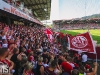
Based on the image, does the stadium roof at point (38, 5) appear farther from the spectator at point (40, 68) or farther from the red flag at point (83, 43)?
the spectator at point (40, 68)

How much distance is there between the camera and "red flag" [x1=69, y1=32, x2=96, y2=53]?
673 cm

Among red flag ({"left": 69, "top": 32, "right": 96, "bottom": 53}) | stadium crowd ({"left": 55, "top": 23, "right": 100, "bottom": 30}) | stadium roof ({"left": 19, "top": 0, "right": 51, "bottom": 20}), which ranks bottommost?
red flag ({"left": 69, "top": 32, "right": 96, "bottom": 53})

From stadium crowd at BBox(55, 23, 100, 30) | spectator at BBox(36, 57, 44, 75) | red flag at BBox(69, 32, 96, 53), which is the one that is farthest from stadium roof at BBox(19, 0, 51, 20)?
stadium crowd at BBox(55, 23, 100, 30)

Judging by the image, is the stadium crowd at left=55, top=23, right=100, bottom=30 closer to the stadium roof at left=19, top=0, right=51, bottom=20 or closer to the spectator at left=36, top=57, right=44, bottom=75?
the stadium roof at left=19, top=0, right=51, bottom=20

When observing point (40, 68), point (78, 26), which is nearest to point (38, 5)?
point (40, 68)

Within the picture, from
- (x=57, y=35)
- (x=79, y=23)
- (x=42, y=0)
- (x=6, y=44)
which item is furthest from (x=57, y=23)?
(x=6, y=44)

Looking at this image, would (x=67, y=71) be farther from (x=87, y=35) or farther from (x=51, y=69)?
(x=87, y=35)

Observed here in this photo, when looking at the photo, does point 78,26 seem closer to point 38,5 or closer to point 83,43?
point 38,5

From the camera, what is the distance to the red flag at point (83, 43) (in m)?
6.73

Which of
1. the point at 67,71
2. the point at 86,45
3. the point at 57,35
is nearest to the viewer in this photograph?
the point at 67,71

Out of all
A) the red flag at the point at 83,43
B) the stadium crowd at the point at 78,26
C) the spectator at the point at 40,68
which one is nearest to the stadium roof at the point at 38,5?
the red flag at the point at 83,43

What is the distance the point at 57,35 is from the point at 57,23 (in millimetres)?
67547

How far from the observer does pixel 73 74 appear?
186 inches

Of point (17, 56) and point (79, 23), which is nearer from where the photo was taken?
point (17, 56)
